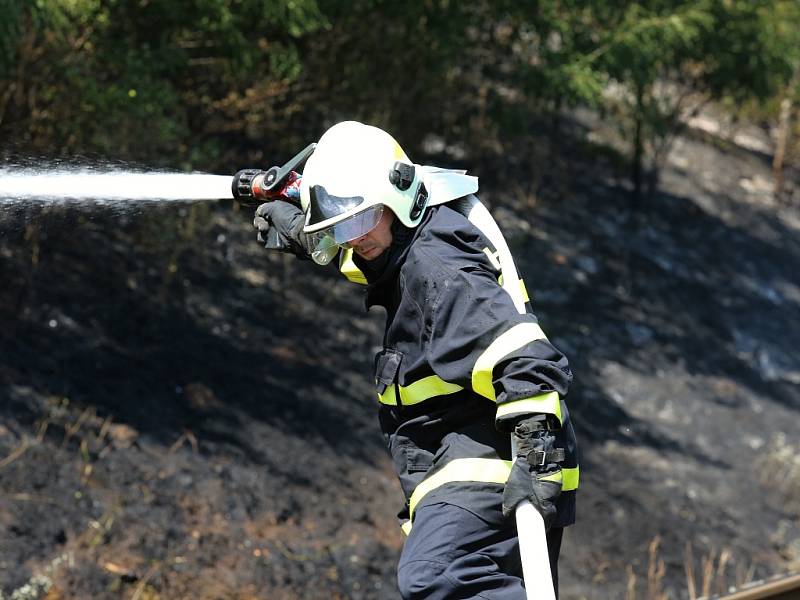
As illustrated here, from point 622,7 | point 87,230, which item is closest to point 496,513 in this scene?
point 87,230

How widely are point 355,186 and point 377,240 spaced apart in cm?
19

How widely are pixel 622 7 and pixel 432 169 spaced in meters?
7.19

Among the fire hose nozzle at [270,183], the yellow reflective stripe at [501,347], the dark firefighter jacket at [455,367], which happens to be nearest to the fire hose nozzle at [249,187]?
the fire hose nozzle at [270,183]

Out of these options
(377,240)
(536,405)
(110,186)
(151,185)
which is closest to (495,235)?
(377,240)

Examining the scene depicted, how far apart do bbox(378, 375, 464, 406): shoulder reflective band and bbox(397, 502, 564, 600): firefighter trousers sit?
330mm

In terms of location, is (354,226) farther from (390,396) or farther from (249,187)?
(249,187)

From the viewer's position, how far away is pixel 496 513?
3.40m

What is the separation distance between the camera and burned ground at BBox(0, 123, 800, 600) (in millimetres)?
5418

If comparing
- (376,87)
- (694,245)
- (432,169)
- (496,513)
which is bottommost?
(694,245)

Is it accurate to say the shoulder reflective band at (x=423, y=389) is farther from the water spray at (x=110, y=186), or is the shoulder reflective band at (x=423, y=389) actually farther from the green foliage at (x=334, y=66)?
the green foliage at (x=334, y=66)

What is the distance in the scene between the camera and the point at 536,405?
3.18m

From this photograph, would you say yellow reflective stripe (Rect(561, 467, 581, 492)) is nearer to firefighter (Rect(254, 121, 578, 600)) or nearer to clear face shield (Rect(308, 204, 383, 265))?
firefighter (Rect(254, 121, 578, 600))

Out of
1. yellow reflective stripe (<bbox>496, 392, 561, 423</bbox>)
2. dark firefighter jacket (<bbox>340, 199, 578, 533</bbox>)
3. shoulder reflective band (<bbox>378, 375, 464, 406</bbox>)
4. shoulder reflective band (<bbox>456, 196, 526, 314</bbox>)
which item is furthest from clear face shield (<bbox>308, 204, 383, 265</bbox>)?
yellow reflective stripe (<bbox>496, 392, 561, 423</bbox>)

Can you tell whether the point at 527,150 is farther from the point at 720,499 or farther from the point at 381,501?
the point at 381,501
